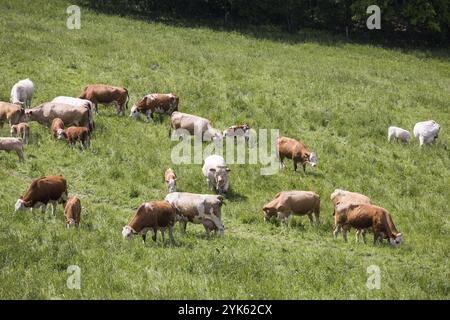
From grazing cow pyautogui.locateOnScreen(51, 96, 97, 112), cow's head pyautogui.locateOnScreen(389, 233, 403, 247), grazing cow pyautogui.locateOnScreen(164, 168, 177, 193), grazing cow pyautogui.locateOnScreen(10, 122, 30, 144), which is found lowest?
cow's head pyautogui.locateOnScreen(389, 233, 403, 247)

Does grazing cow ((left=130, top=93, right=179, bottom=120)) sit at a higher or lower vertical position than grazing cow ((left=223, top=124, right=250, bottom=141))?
higher

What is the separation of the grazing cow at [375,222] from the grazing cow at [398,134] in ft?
34.2

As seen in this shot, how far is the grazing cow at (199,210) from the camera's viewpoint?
17.2 meters

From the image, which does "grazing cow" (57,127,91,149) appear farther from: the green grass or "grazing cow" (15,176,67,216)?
"grazing cow" (15,176,67,216)

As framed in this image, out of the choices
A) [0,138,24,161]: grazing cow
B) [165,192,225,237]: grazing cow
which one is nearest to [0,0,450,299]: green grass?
[0,138,24,161]: grazing cow

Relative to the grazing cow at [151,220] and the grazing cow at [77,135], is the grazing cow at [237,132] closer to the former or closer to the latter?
the grazing cow at [77,135]

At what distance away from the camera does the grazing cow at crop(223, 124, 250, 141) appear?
25.8 meters

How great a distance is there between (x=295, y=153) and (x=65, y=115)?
9.49 m

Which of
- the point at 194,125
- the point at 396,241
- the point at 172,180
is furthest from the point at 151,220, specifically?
the point at 194,125

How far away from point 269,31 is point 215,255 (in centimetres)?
4057

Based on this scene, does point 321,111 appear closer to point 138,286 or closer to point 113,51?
point 113,51

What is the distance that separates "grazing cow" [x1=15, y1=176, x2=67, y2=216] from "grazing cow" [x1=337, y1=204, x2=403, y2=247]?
851 cm

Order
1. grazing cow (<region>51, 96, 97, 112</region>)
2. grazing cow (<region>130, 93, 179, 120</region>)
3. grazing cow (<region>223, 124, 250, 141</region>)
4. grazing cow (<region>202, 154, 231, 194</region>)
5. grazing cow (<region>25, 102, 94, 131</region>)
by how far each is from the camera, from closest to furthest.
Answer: grazing cow (<region>202, 154, 231, 194</region>), grazing cow (<region>25, 102, 94, 131</region>), grazing cow (<region>51, 96, 97, 112</region>), grazing cow (<region>223, 124, 250, 141</region>), grazing cow (<region>130, 93, 179, 120</region>)

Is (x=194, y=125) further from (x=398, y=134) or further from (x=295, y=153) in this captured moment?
(x=398, y=134)
